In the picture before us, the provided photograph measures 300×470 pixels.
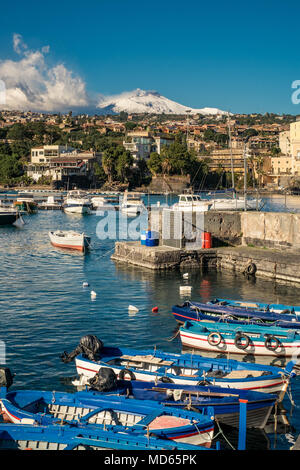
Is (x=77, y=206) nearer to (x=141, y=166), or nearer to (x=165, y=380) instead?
(x=165, y=380)

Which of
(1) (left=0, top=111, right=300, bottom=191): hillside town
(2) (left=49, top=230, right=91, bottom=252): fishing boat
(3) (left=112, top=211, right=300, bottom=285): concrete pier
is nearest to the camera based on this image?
(3) (left=112, top=211, right=300, bottom=285): concrete pier

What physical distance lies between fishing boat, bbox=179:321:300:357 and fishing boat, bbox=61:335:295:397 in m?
2.81

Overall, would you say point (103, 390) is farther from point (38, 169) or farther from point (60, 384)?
point (38, 169)

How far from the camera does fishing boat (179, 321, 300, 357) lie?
51.5 feet

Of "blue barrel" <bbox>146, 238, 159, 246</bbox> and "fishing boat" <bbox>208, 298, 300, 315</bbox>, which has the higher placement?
"blue barrel" <bbox>146, 238, 159, 246</bbox>

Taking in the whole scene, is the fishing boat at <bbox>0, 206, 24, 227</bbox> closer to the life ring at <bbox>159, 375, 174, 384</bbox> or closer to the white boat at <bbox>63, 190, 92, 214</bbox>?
the white boat at <bbox>63, 190, 92, 214</bbox>

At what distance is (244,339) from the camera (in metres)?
16.1

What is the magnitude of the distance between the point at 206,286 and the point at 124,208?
148ft

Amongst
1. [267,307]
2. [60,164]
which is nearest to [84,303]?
[267,307]

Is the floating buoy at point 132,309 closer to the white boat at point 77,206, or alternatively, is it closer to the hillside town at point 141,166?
the white boat at point 77,206

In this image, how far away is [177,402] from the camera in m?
10.8

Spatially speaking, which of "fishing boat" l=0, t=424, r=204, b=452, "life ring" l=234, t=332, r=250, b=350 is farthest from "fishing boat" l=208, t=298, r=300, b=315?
"fishing boat" l=0, t=424, r=204, b=452

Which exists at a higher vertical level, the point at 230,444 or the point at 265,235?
the point at 265,235
